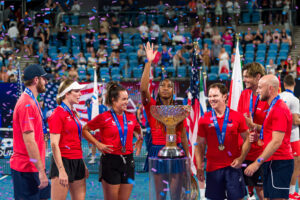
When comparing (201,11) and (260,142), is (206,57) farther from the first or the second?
(260,142)

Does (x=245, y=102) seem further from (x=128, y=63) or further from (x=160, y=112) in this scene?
(x=128, y=63)

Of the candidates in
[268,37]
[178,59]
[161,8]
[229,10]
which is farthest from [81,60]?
[268,37]

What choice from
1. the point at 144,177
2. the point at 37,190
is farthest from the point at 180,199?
the point at 144,177

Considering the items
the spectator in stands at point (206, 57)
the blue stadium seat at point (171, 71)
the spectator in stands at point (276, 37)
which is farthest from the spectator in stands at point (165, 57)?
the spectator in stands at point (276, 37)

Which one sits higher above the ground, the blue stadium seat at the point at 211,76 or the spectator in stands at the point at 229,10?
the spectator in stands at the point at 229,10

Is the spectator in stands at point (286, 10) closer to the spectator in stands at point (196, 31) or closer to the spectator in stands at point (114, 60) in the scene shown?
the spectator in stands at point (196, 31)

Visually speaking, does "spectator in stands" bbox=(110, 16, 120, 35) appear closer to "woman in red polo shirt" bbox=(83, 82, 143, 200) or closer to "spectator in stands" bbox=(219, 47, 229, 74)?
"spectator in stands" bbox=(219, 47, 229, 74)

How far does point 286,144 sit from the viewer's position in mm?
4809

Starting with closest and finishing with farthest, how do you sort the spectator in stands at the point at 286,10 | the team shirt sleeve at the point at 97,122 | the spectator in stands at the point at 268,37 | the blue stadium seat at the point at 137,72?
the team shirt sleeve at the point at 97,122
the blue stadium seat at the point at 137,72
the spectator in stands at the point at 268,37
the spectator in stands at the point at 286,10

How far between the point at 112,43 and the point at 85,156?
692 centimetres

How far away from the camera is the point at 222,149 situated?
14.7 feet

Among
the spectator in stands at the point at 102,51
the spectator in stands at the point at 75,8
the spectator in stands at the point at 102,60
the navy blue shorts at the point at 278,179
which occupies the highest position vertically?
the spectator in stands at the point at 75,8

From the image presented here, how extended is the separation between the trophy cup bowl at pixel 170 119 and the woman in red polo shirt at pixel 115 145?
0.76 meters

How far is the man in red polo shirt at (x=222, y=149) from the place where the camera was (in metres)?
4.47
